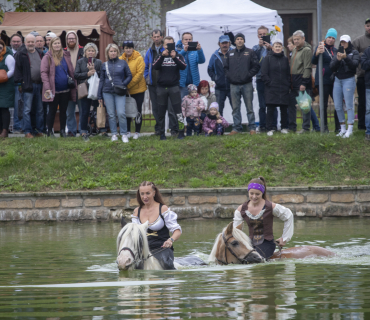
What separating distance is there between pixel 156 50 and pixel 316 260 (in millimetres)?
9103

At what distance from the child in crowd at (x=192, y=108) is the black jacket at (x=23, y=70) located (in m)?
4.11

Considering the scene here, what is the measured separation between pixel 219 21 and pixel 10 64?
6.63m

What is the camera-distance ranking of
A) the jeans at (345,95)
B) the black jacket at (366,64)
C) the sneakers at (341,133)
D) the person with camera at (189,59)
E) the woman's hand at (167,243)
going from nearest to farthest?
the woman's hand at (167,243), the black jacket at (366,64), the jeans at (345,95), the sneakers at (341,133), the person with camera at (189,59)

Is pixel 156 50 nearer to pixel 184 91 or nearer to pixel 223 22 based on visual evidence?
pixel 184 91

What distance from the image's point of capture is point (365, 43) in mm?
15234

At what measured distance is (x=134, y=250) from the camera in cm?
702

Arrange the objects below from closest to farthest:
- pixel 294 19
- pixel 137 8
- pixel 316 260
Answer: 1. pixel 316 260
2. pixel 137 8
3. pixel 294 19

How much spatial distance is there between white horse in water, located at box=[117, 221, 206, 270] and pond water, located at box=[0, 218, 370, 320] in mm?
160

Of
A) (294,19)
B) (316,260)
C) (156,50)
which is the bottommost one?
(316,260)

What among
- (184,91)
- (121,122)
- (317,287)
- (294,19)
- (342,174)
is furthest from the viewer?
(294,19)

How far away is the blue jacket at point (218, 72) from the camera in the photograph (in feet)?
53.8

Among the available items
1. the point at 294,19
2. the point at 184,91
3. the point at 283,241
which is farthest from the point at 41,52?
the point at 294,19

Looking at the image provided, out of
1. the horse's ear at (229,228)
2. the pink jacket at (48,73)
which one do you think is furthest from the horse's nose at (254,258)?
the pink jacket at (48,73)

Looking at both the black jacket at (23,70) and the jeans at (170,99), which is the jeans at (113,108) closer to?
the jeans at (170,99)
